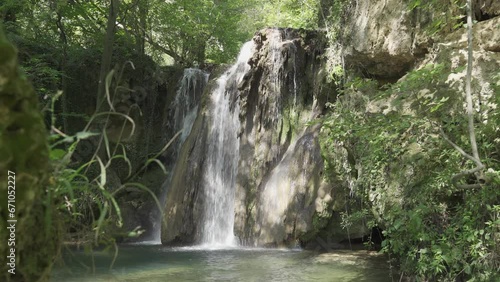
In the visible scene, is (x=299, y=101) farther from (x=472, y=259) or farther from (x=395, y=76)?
(x=472, y=259)

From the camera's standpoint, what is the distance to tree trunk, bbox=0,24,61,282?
136cm

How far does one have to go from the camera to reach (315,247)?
33.3 feet

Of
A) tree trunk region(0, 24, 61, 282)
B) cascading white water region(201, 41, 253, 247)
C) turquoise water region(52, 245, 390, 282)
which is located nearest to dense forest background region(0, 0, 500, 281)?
tree trunk region(0, 24, 61, 282)

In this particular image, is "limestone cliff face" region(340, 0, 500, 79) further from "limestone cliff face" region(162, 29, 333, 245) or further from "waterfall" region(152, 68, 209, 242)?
"waterfall" region(152, 68, 209, 242)

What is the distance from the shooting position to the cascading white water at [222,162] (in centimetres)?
1225

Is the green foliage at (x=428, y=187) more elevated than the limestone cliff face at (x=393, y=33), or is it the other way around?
the limestone cliff face at (x=393, y=33)

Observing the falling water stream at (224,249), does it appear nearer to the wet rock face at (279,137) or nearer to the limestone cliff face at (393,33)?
the wet rock face at (279,137)

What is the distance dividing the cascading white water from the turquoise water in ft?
5.87

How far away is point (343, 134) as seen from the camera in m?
6.07

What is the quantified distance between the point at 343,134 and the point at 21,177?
5106 mm

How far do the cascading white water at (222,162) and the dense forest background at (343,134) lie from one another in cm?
267

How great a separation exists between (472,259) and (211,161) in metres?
9.28

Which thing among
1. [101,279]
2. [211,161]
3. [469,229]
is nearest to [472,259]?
[469,229]

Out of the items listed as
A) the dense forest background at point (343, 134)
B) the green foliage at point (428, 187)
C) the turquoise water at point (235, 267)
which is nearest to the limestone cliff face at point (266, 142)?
the dense forest background at point (343, 134)
